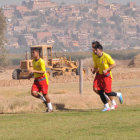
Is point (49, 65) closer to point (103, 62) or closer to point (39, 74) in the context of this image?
point (39, 74)

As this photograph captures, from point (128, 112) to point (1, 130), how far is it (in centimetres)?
320

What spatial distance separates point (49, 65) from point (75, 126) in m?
24.7

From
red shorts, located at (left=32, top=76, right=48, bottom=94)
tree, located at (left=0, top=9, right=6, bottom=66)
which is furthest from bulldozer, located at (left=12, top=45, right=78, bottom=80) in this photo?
tree, located at (left=0, top=9, right=6, bottom=66)

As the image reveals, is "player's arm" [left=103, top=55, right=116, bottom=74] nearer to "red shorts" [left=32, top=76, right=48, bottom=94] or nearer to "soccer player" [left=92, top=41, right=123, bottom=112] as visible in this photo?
"soccer player" [left=92, top=41, right=123, bottom=112]

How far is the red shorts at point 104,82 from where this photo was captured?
11.6 meters

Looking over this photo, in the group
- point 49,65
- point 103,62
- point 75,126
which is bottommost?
Answer: point 49,65

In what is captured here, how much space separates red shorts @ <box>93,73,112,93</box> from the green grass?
71 centimetres

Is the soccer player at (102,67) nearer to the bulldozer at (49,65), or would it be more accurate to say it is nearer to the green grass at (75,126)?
the green grass at (75,126)

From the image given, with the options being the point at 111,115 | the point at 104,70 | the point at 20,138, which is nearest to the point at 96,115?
the point at 111,115

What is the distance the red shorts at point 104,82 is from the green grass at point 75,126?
714 millimetres

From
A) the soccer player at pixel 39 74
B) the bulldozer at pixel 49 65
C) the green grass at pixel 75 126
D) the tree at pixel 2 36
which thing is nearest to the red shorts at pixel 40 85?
the soccer player at pixel 39 74

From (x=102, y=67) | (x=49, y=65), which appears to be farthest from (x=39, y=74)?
(x=49, y=65)

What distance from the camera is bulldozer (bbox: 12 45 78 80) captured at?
107ft

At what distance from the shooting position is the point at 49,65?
Answer: 3372cm
